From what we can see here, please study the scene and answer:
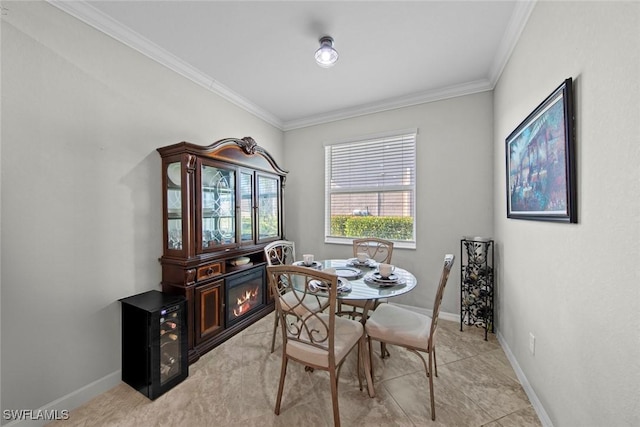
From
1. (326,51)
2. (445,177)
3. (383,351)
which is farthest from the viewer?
(445,177)

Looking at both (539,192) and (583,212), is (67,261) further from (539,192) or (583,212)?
(539,192)

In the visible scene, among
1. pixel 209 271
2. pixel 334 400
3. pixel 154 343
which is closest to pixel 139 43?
pixel 209 271

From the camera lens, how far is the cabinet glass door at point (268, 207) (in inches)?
116

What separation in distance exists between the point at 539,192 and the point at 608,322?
849 millimetres

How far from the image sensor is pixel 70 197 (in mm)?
1617

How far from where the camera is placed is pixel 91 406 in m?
1.62

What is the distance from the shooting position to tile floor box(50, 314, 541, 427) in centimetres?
149

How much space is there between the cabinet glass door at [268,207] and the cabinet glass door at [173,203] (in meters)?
0.93

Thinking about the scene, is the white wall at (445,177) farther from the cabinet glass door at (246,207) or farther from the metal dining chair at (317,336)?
the metal dining chair at (317,336)

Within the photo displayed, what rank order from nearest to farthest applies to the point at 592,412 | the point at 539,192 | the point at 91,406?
1. the point at 592,412
2. the point at 539,192
3. the point at 91,406

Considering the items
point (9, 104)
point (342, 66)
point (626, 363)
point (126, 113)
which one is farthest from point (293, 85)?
point (626, 363)

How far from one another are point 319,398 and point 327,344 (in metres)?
0.53

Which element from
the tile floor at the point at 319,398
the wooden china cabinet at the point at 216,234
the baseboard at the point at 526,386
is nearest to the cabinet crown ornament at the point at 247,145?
the wooden china cabinet at the point at 216,234

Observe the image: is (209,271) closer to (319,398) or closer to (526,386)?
(319,398)
